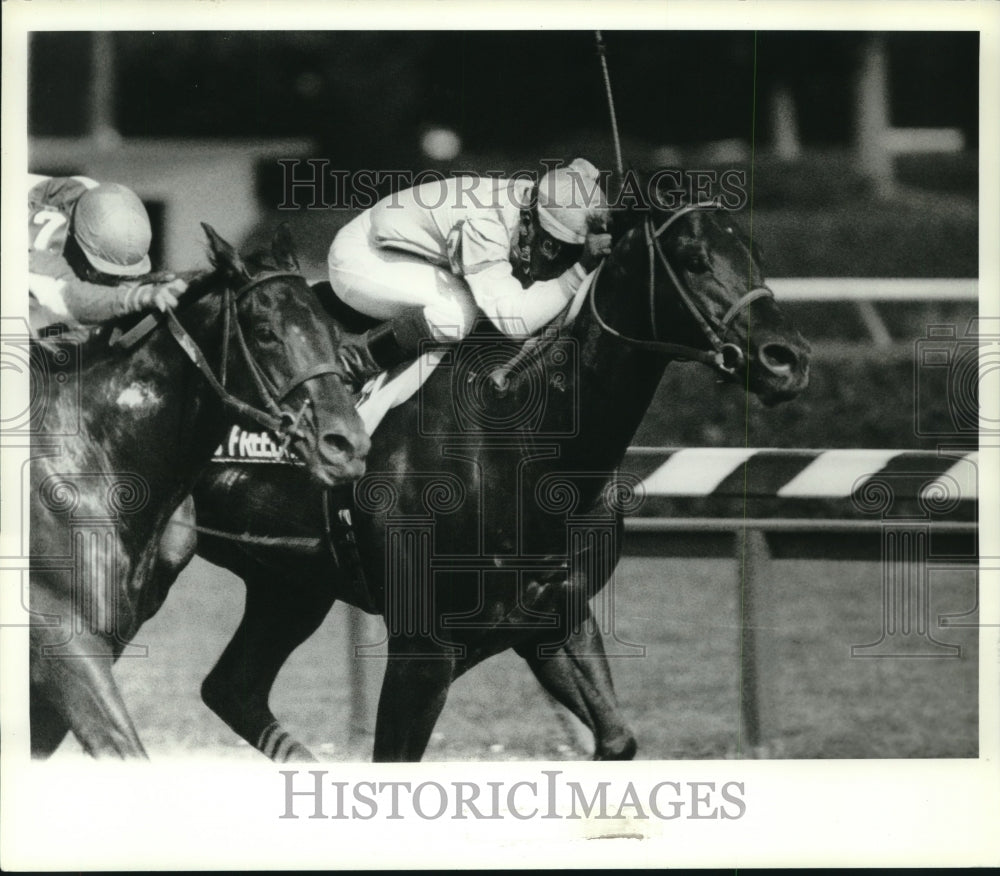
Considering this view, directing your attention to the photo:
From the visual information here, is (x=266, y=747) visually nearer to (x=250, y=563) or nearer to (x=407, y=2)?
(x=250, y=563)

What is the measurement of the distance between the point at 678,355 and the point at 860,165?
0.70m

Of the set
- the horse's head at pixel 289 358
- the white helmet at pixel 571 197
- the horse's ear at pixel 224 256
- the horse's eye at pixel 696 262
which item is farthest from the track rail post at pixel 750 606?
the horse's ear at pixel 224 256

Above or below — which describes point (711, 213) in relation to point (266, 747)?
above

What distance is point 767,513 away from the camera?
159 inches

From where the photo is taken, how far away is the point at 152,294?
3943 millimetres

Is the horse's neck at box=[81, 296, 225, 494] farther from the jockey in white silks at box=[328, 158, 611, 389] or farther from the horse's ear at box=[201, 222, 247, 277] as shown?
the jockey in white silks at box=[328, 158, 611, 389]

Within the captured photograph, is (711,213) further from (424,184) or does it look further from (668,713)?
(668,713)

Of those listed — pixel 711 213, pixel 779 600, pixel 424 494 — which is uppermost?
pixel 711 213

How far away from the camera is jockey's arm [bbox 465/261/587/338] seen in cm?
391

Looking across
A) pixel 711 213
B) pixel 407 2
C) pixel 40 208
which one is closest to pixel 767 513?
pixel 711 213

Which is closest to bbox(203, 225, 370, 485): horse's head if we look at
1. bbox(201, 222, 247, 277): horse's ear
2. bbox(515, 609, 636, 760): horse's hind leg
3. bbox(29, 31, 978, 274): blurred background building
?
bbox(201, 222, 247, 277): horse's ear

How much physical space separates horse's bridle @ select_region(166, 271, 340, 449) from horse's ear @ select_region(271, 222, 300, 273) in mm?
21

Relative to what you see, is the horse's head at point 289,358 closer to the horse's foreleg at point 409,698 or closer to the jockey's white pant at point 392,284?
the jockey's white pant at point 392,284

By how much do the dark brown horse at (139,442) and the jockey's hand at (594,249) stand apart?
67 centimetres
